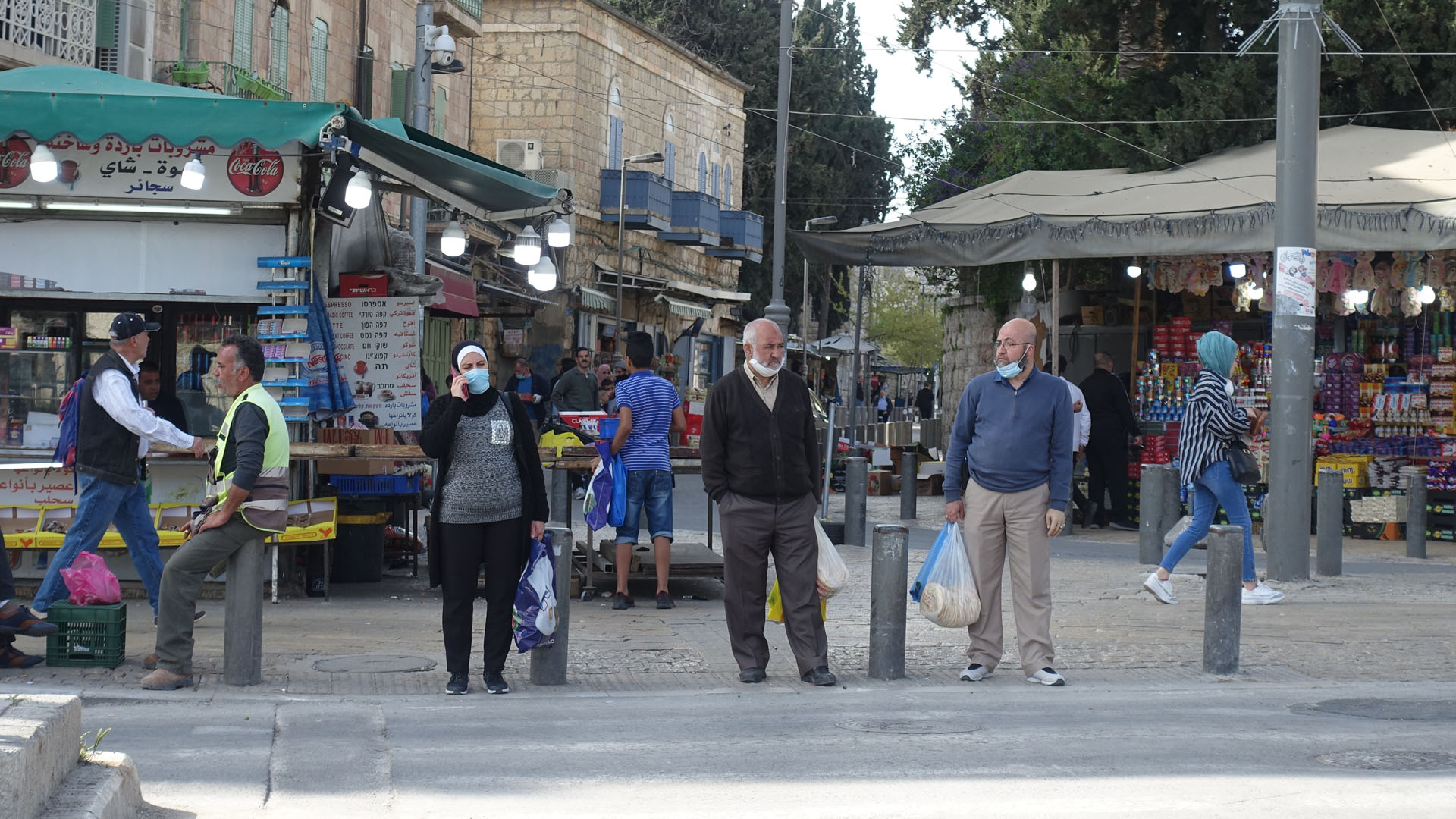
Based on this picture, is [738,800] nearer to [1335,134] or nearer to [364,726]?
[364,726]

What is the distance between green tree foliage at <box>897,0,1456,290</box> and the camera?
17984mm

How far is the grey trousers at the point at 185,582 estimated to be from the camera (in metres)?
7.91

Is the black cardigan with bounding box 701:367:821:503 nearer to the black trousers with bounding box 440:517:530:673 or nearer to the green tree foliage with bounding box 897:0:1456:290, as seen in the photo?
the black trousers with bounding box 440:517:530:673

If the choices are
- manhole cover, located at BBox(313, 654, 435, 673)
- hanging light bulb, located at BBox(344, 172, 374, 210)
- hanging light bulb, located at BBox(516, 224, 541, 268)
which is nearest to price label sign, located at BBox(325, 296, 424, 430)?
hanging light bulb, located at BBox(516, 224, 541, 268)

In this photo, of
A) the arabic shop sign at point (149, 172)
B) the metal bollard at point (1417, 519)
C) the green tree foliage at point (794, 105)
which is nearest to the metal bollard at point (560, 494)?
the arabic shop sign at point (149, 172)

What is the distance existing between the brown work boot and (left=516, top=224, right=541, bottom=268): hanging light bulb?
20.1 ft

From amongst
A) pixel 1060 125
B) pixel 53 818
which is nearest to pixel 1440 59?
pixel 1060 125

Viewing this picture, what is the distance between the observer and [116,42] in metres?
20.4

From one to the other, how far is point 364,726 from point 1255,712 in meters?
4.17

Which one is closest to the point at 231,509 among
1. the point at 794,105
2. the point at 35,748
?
the point at 35,748

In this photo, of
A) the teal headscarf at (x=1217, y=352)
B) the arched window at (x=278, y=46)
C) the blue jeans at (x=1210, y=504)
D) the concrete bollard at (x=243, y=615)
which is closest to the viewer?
the concrete bollard at (x=243, y=615)

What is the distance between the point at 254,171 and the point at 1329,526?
27.9 feet

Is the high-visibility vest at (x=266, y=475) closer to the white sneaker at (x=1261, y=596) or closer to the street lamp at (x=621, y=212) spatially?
the white sneaker at (x=1261, y=596)

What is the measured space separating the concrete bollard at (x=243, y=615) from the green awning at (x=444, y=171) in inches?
141
